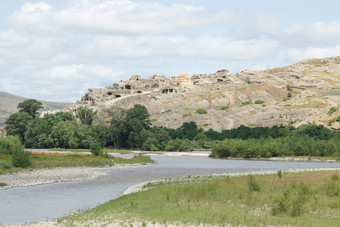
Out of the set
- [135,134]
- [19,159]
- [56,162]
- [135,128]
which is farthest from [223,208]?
[135,134]

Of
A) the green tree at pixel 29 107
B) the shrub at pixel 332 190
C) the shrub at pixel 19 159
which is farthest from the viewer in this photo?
the green tree at pixel 29 107

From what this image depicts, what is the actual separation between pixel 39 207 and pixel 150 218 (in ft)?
38.5

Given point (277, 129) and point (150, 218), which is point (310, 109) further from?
point (150, 218)

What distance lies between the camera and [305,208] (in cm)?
2658

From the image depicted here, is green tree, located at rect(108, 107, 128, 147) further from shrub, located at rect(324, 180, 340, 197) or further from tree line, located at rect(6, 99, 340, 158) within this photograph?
shrub, located at rect(324, 180, 340, 197)

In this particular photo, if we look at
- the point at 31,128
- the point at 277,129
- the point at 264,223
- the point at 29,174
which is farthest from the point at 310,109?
the point at 264,223

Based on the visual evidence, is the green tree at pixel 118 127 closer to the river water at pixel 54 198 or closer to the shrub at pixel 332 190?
the river water at pixel 54 198

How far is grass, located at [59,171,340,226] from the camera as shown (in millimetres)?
23250

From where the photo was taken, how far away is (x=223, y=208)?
26828mm

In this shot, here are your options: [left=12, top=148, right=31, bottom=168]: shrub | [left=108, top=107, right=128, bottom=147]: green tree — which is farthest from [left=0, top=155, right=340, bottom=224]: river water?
[left=108, top=107, right=128, bottom=147]: green tree

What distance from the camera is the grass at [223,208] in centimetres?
2325

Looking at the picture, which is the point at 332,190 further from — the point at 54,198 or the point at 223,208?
the point at 54,198

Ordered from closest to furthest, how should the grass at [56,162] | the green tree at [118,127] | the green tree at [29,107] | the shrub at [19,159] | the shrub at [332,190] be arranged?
the shrub at [332,190] → the grass at [56,162] → the shrub at [19,159] → the green tree at [118,127] → the green tree at [29,107]

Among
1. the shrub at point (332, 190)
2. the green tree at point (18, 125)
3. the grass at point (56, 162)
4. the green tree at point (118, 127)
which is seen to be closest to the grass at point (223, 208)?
the shrub at point (332, 190)
